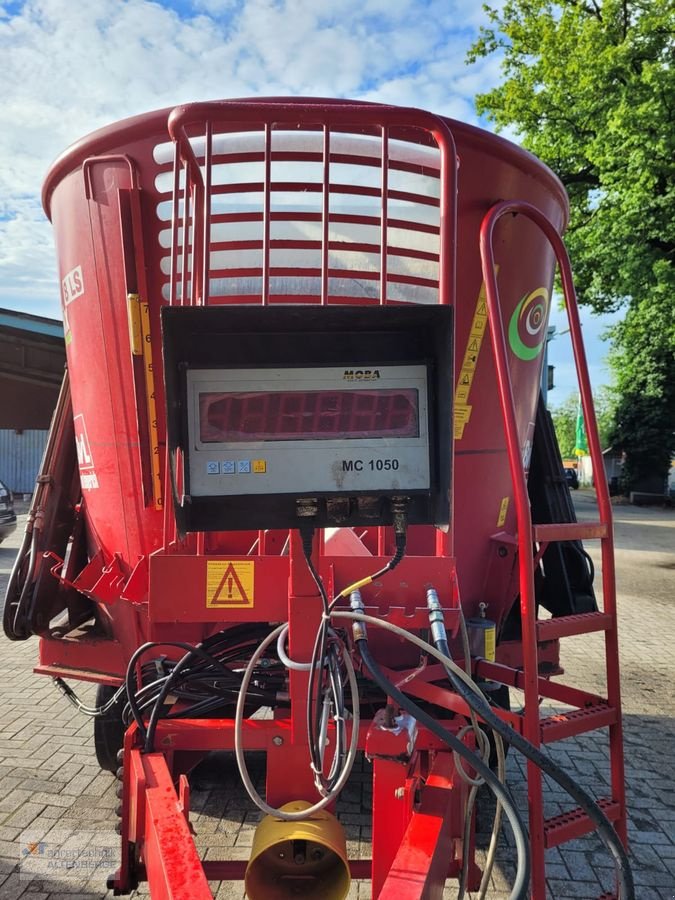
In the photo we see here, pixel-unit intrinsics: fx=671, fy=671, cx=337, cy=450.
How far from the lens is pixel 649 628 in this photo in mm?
7070

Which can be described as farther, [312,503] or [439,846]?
[439,846]

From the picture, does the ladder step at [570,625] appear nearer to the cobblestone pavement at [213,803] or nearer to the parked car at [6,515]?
the cobblestone pavement at [213,803]

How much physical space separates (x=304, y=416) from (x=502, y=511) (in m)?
1.53

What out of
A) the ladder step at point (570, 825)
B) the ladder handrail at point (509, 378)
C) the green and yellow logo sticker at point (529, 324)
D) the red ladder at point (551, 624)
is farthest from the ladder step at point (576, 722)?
the green and yellow logo sticker at point (529, 324)

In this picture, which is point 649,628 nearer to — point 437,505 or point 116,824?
Result: point 116,824

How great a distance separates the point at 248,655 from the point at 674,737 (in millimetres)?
3176

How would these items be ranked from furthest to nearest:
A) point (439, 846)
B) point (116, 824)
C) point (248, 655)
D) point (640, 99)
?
point (640, 99) < point (116, 824) < point (248, 655) < point (439, 846)

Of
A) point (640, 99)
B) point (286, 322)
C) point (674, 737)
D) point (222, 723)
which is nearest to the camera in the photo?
point (286, 322)

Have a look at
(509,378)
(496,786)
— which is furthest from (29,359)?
(496,786)

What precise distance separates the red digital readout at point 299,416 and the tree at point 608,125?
1312cm

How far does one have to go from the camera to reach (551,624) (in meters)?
2.24

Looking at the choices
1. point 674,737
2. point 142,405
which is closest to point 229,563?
point 142,405

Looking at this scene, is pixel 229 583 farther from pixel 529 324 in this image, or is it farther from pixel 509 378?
pixel 529 324

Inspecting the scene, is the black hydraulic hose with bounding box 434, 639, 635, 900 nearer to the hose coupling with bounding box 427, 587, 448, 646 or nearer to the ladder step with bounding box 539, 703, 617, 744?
the hose coupling with bounding box 427, 587, 448, 646
